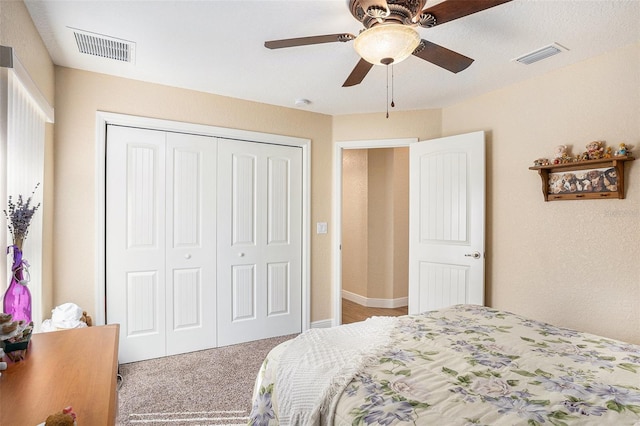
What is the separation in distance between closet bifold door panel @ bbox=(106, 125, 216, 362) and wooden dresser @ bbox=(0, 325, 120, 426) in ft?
4.70

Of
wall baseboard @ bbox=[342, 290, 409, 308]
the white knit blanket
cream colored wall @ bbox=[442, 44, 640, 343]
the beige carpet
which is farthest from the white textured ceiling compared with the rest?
wall baseboard @ bbox=[342, 290, 409, 308]

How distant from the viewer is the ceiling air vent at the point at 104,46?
7.22 ft

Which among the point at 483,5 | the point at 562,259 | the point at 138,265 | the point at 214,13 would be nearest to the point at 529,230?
the point at 562,259

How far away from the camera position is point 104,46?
232 centimetres

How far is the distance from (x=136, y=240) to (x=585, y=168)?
3.54m

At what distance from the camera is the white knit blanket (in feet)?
3.77

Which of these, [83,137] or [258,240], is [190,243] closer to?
[258,240]

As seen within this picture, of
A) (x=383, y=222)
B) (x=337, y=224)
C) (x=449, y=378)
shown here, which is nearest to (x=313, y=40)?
(x=449, y=378)

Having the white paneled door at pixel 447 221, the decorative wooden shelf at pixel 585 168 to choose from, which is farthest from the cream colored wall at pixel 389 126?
the decorative wooden shelf at pixel 585 168

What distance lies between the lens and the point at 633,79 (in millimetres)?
2215

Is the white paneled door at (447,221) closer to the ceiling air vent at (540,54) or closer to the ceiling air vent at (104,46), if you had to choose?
the ceiling air vent at (540,54)

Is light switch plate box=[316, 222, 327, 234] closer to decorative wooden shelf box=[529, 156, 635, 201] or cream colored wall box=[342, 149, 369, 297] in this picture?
cream colored wall box=[342, 149, 369, 297]

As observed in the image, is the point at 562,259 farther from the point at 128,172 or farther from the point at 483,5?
the point at 128,172

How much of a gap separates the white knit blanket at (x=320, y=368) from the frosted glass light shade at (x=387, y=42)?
1363 millimetres
